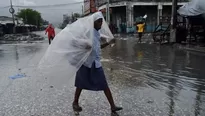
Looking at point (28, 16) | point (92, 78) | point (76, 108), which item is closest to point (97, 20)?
point (92, 78)

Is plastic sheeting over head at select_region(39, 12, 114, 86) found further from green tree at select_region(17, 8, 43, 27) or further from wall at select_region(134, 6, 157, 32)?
green tree at select_region(17, 8, 43, 27)

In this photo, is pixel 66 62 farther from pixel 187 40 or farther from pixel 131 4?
pixel 131 4

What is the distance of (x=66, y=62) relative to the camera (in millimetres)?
4230

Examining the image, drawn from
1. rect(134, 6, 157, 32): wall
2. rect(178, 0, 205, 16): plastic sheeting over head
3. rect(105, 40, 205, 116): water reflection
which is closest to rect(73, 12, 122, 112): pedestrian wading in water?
rect(105, 40, 205, 116): water reflection

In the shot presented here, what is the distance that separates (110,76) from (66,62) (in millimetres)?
3197

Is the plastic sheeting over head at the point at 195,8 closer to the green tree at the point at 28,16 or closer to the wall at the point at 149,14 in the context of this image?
the wall at the point at 149,14

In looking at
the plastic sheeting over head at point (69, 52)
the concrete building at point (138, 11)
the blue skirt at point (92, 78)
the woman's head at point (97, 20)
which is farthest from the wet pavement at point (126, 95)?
the concrete building at point (138, 11)

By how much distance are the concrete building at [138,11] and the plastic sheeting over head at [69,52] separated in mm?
31199

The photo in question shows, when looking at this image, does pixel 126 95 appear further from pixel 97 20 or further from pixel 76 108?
pixel 97 20

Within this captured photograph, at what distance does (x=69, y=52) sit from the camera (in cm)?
422

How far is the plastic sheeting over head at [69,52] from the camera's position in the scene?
4.18m

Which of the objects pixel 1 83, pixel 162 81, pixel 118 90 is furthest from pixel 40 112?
pixel 162 81

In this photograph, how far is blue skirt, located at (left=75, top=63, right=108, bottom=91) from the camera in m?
4.21

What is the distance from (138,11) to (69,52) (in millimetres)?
34046
